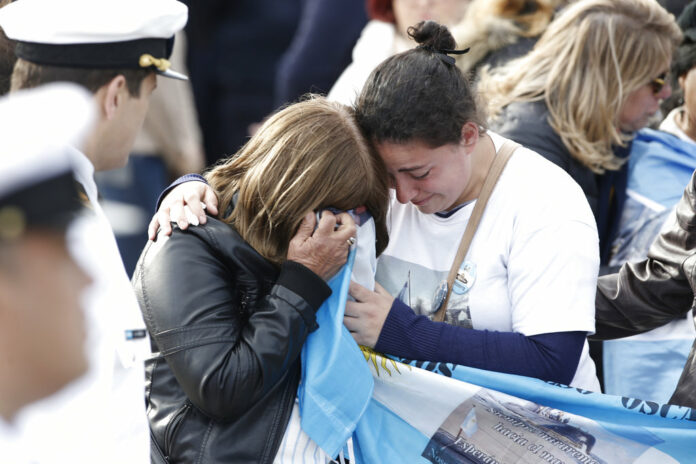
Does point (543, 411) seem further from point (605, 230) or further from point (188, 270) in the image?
point (605, 230)

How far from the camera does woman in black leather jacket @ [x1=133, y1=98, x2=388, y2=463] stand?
6.05ft

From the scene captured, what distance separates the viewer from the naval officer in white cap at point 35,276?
48.3 inches

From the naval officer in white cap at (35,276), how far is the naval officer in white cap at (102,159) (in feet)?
0.11

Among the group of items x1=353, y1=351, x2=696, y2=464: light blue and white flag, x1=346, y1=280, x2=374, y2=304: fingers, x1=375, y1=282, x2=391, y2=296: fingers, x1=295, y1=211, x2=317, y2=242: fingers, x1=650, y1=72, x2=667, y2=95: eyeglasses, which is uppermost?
x1=650, y1=72, x2=667, y2=95: eyeglasses

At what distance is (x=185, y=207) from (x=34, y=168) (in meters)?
0.76

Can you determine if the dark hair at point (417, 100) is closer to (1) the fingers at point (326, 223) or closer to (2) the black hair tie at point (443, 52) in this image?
(2) the black hair tie at point (443, 52)

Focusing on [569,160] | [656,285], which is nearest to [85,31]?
[656,285]

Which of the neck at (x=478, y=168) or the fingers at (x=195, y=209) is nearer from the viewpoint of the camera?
the fingers at (x=195, y=209)

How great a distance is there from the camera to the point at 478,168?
227cm

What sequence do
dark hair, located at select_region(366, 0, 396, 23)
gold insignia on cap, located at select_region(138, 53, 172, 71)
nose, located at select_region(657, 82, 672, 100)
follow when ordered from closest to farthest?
gold insignia on cap, located at select_region(138, 53, 172, 71), nose, located at select_region(657, 82, 672, 100), dark hair, located at select_region(366, 0, 396, 23)

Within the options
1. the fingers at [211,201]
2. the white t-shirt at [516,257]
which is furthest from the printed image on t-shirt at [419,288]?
the fingers at [211,201]

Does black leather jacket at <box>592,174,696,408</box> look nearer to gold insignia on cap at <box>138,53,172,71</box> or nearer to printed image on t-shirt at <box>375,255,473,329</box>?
printed image on t-shirt at <box>375,255,473,329</box>

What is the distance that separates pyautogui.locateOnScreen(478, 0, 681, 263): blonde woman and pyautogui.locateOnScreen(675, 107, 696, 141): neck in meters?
0.15

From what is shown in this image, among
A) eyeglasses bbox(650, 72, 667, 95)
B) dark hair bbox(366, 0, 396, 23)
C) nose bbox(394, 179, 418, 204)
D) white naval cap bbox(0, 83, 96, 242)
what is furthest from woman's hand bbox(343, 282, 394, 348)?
dark hair bbox(366, 0, 396, 23)
